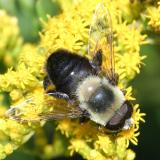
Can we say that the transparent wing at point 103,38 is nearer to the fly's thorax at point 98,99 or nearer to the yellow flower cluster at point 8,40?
the fly's thorax at point 98,99

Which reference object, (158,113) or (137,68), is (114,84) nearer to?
(137,68)

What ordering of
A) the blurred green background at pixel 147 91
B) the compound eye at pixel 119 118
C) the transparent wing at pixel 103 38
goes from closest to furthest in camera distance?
the compound eye at pixel 119 118
the transparent wing at pixel 103 38
the blurred green background at pixel 147 91

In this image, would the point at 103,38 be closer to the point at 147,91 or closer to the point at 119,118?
the point at 119,118

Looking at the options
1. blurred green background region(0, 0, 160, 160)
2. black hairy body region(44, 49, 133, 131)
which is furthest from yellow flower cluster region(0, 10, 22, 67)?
black hairy body region(44, 49, 133, 131)

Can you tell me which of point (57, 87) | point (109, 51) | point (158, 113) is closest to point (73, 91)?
point (57, 87)

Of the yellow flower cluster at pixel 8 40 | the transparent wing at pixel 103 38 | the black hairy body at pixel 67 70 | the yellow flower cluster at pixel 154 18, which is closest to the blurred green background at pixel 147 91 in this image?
the yellow flower cluster at pixel 8 40
